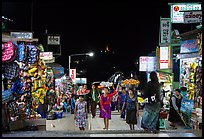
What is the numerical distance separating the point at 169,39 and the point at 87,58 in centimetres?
5434

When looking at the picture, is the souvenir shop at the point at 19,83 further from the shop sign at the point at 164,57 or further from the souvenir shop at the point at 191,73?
the shop sign at the point at 164,57

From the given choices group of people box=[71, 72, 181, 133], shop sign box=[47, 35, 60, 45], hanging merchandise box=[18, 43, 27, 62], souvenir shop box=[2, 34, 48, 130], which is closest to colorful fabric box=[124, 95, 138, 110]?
group of people box=[71, 72, 181, 133]

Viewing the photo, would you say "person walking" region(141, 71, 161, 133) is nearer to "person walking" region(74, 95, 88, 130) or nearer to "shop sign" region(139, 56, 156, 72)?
"person walking" region(74, 95, 88, 130)

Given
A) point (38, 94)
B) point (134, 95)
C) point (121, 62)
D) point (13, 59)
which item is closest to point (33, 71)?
point (38, 94)

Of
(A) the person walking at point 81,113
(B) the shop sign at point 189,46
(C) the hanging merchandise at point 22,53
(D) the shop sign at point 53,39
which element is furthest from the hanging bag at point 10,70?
(D) the shop sign at point 53,39

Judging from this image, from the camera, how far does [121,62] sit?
69.3 m

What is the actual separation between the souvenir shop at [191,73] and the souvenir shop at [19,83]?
6436 mm

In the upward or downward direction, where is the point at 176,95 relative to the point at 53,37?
downward

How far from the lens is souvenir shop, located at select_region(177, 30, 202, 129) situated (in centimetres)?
1354

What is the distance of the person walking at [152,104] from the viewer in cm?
855

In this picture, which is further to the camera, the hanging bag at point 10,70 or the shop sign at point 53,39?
the shop sign at point 53,39

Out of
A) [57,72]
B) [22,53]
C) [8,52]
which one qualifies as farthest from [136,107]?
[57,72]

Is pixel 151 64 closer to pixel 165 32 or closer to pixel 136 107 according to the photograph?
pixel 165 32

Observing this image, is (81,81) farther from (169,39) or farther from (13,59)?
(13,59)
